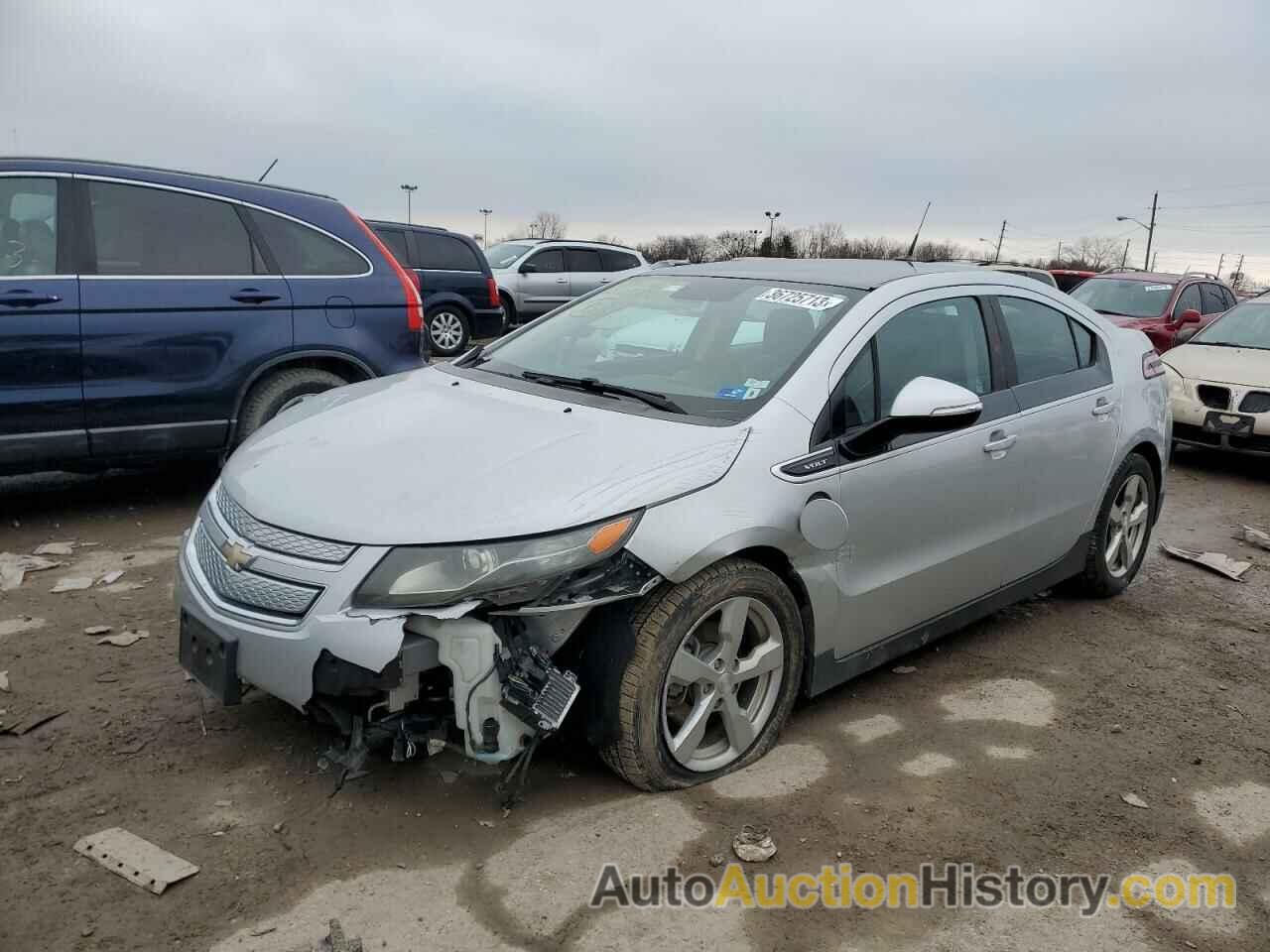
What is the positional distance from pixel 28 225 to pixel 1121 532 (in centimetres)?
573

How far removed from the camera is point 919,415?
339 cm

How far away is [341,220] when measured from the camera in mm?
6492

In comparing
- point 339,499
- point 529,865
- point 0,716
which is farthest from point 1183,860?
point 0,716

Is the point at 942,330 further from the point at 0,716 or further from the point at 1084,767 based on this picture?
the point at 0,716

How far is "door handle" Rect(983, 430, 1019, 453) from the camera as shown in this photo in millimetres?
3953

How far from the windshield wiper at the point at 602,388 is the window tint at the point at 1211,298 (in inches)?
455

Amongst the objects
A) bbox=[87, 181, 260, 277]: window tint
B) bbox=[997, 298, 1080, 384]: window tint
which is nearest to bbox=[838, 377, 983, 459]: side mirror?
bbox=[997, 298, 1080, 384]: window tint

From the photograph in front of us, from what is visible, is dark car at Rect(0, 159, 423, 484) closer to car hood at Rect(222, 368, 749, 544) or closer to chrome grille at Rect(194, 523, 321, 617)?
car hood at Rect(222, 368, 749, 544)

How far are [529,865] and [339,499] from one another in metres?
1.13

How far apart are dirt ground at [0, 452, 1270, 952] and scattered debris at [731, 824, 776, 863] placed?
0.04 metres

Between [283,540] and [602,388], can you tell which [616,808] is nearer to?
[283,540]

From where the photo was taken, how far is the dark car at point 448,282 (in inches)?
549

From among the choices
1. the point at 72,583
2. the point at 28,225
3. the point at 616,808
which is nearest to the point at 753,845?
the point at 616,808

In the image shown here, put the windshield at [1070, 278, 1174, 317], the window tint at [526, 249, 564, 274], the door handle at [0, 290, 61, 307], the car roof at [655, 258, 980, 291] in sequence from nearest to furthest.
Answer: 1. the car roof at [655, 258, 980, 291]
2. the door handle at [0, 290, 61, 307]
3. the windshield at [1070, 278, 1174, 317]
4. the window tint at [526, 249, 564, 274]
